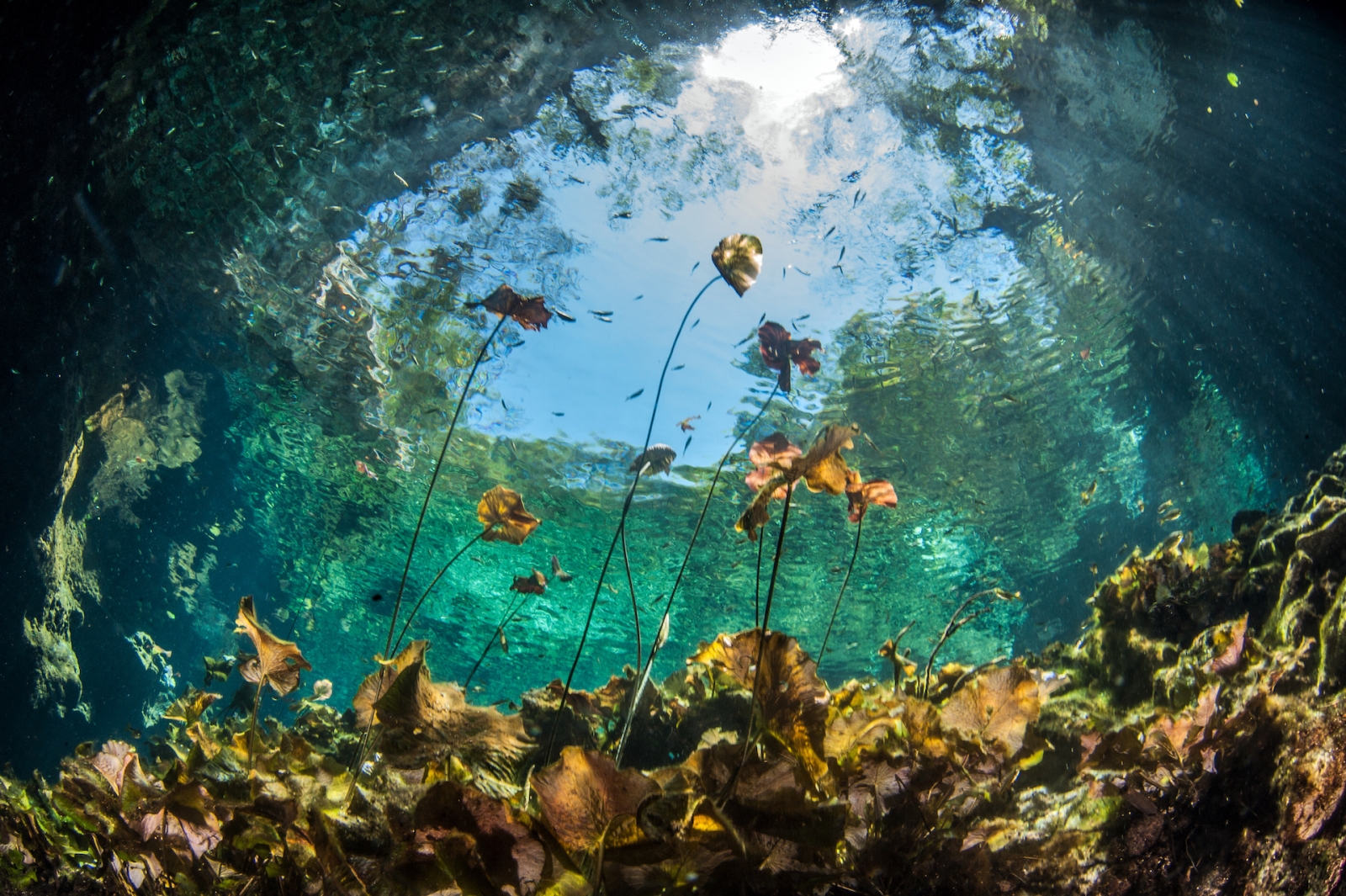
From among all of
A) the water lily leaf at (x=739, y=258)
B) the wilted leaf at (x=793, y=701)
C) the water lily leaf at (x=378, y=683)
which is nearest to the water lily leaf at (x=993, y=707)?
the wilted leaf at (x=793, y=701)

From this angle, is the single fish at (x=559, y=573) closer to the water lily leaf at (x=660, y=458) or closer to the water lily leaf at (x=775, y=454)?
the water lily leaf at (x=660, y=458)

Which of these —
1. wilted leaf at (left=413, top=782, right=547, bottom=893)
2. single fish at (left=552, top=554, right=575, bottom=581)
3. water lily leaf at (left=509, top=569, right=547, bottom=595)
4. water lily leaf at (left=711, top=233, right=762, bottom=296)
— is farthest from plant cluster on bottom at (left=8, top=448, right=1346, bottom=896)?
single fish at (left=552, top=554, right=575, bottom=581)

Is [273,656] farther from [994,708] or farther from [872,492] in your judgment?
[994,708]

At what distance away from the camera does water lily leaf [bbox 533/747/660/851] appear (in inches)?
36.7

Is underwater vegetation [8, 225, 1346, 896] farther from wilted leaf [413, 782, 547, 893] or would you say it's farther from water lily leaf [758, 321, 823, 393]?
water lily leaf [758, 321, 823, 393]

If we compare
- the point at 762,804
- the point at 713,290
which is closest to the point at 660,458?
the point at 762,804

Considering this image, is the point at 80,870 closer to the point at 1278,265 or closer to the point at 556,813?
the point at 556,813

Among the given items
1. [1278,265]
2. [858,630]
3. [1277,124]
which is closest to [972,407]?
[1278,265]

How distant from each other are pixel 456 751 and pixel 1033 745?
6.68 feet

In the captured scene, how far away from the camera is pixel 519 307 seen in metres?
2.74

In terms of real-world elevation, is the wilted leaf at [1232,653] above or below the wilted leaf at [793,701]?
below

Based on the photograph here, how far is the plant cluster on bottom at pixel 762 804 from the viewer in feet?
3.16

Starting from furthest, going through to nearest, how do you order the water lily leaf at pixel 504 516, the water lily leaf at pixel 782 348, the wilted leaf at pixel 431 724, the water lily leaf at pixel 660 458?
1. the water lily leaf at pixel 660 458
2. the water lily leaf at pixel 782 348
3. the water lily leaf at pixel 504 516
4. the wilted leaf at pixel 431 724

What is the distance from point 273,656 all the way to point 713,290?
9.73 metres
